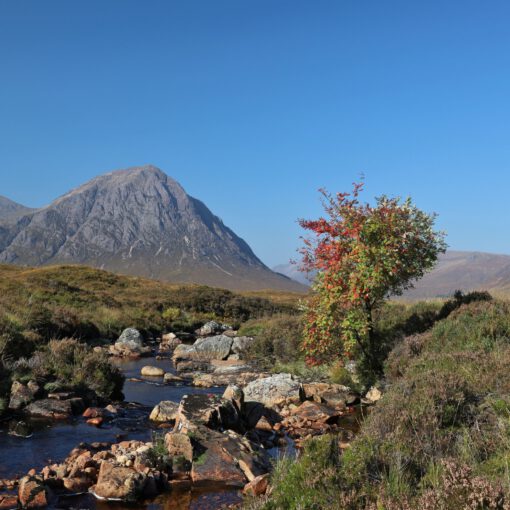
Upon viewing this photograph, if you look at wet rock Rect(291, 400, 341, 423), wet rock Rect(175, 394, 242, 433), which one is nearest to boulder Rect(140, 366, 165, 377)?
wet rock Rect(291, 400, 341, 423)

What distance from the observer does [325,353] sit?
60.3 ft

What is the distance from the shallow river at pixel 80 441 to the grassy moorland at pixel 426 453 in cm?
189

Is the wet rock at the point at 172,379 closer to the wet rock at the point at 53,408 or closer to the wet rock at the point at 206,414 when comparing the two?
the wet rock at the point at 53,408

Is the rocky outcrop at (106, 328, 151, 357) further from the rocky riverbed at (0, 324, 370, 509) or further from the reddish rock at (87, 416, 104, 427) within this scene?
the reddish rock at (87, 416, 104, 427)

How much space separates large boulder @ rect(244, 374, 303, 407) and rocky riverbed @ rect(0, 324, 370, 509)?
0.03 metres

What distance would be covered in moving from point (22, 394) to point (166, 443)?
560cm

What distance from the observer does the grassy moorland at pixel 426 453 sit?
17.9 feet

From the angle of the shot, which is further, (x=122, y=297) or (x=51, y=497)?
(x=122, y=297)

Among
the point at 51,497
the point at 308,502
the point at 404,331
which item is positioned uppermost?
the point at 404,331

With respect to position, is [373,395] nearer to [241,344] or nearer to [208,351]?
[241,344]

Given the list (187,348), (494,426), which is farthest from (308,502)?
(187,348)

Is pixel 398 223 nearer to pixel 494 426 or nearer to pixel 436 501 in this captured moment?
pixel 494 426

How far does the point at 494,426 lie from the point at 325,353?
33.9ft

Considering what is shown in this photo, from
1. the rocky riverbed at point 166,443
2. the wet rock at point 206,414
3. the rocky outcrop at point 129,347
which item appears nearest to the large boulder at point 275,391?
the rocky riverbed at point 166,443
